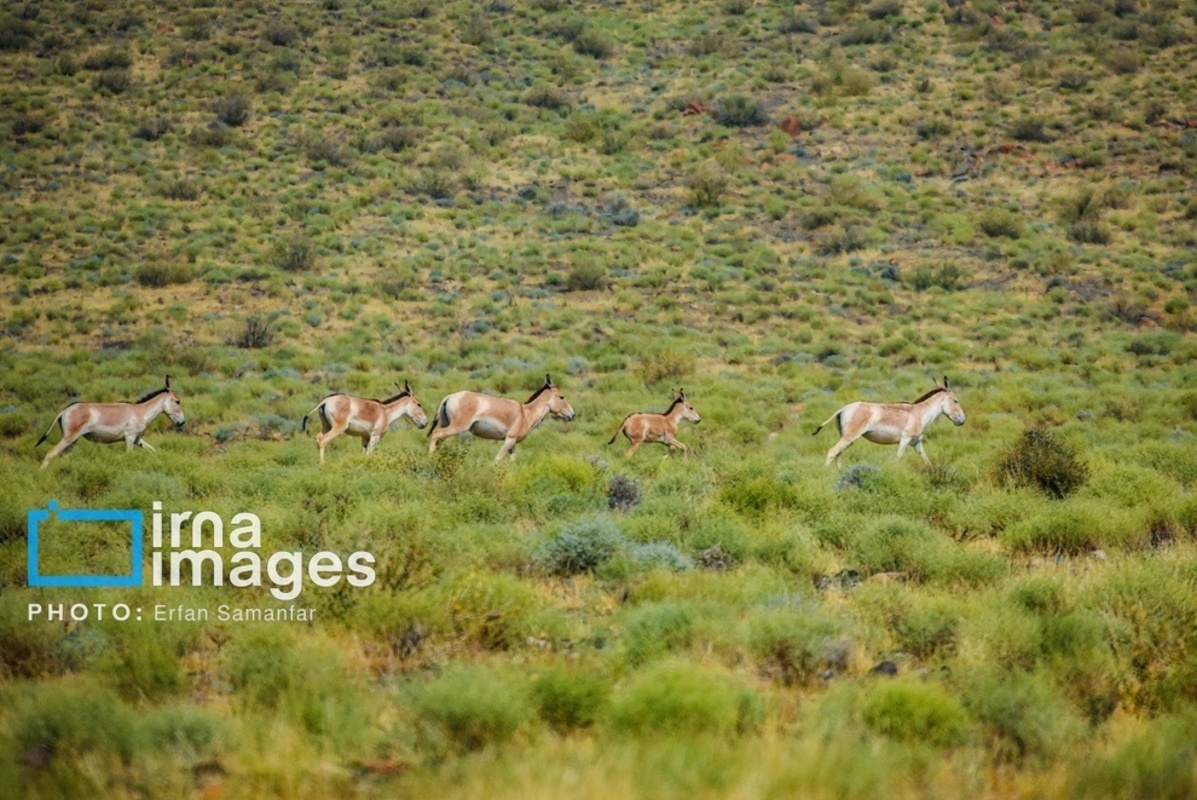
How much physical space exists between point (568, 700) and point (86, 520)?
763cm

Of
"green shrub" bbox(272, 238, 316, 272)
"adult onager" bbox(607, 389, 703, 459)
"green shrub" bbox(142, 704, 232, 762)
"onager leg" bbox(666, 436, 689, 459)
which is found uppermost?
"green shrub" bbox(142, 704, 232, 762)

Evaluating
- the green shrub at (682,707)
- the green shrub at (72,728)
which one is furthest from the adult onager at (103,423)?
the green shrub at (682,707)

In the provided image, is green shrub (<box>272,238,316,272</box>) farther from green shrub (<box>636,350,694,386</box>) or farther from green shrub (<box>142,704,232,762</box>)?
green shrub (<box>142,704,232,762</box>)

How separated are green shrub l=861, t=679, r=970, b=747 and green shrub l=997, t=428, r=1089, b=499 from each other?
348 inches

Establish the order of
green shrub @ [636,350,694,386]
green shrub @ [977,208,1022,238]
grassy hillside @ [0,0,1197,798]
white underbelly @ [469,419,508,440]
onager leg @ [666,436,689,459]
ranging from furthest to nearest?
green shrub @ [977,208,1022,238]
green shrub @ [636,350,694,386]
onager leg @ [666,436,689,459]
white underbelly @ [469,419,508,440]
grassy hillside @ [0,0,1197,798]

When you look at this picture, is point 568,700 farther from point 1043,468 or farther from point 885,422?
point 885,422

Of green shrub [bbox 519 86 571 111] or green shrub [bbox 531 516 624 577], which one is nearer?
green shrub [bbox 531 516 624 577]

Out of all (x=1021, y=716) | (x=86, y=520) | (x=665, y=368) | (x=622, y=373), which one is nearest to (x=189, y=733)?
(x=1021, y=716)

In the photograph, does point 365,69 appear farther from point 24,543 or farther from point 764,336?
point 24,543

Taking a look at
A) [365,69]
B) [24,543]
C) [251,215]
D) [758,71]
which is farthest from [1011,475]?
[365,69]

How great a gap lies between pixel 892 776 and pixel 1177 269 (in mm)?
37167

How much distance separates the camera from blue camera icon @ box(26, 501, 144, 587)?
28.5ft

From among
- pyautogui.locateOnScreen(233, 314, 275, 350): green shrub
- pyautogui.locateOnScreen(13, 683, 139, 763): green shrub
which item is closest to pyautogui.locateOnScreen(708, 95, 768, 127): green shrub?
pyautogui.locateOnScreen(233, 314, 275, 350): green shrub

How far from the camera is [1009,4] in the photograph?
5828cm
